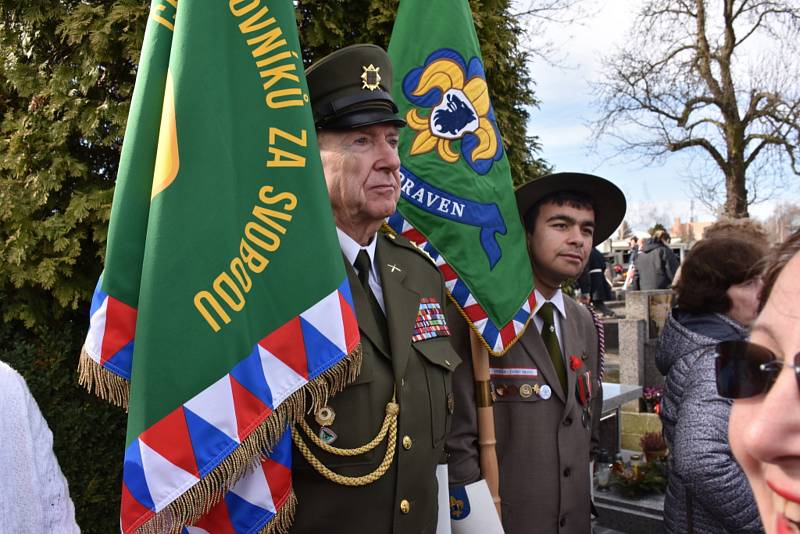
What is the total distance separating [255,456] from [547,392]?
1.52 metres

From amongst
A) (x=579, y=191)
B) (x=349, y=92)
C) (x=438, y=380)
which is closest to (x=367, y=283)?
(x=438, y=380)

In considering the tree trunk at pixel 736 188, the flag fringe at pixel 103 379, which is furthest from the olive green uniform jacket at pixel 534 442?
the tree trunk at pixel 736 188

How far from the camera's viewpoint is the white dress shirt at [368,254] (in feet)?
7.23

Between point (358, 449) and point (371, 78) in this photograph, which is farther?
point (371, 78)

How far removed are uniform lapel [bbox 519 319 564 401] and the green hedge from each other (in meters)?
2.29

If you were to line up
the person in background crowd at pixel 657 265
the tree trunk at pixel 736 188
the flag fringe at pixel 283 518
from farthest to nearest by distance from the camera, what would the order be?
the tree trunk at pixel 736 188
the person in background crowd at pixel 657 265
the flag fringe at pixel 283 518

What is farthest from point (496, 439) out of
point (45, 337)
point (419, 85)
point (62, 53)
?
point (62, 53)

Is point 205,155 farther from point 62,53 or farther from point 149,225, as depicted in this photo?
point 62,53

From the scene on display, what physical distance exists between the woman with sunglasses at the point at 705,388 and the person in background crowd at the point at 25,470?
1.97 metres

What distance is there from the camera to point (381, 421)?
201 centimetres

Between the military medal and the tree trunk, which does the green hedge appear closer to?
the military medal

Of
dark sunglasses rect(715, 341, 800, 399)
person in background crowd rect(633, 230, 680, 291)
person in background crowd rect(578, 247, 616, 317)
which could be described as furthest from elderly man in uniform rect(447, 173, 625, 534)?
person in background crowd rect(633, 230, 680, 291)

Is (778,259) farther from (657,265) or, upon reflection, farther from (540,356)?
(657,265)

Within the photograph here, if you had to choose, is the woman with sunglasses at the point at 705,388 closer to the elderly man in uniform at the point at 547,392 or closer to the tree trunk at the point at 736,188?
the elderly man in uniform at the point at 547,392
